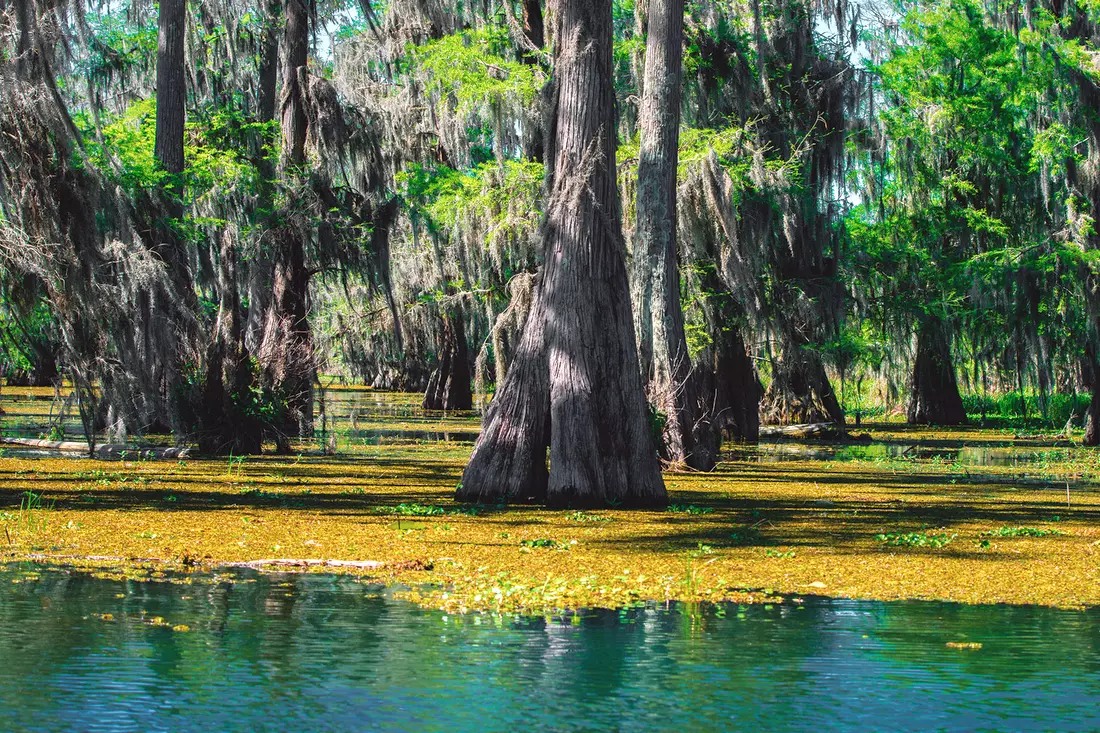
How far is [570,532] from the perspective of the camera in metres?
9.84

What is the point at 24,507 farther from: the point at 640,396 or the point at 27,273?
the point at 640,396

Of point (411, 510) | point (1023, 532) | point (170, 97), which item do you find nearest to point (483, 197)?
point (170, 97)

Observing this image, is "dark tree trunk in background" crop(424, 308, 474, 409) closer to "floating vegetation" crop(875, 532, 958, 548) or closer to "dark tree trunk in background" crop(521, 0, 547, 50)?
"dark tree trunk in background" crop(521, 0, 547, 50)

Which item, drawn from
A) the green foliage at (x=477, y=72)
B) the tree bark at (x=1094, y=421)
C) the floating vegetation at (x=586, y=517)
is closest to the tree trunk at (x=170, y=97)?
the green foliage at (x=477, y=72)

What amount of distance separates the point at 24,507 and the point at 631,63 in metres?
15.4

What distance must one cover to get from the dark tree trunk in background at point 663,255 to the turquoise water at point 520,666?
9002 millimetres

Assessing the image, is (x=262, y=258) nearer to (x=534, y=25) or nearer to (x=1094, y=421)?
(x=534, y=25)

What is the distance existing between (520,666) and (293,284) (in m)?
16.6

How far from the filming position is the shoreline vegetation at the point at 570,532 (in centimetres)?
754

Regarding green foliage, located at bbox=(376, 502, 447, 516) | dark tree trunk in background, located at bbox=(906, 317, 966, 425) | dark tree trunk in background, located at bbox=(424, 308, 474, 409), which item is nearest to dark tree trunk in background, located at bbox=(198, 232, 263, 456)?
green foliage, located at bbox=(376, 502, 447, 516)

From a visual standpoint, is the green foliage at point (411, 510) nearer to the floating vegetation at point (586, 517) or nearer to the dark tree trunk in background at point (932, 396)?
the floating vegetation at point (586, 517)

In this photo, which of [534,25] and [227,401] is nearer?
[227,401]

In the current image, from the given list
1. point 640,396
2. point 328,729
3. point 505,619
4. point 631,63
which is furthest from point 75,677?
point 631,63

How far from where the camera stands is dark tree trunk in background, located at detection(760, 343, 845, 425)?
1004 inches
